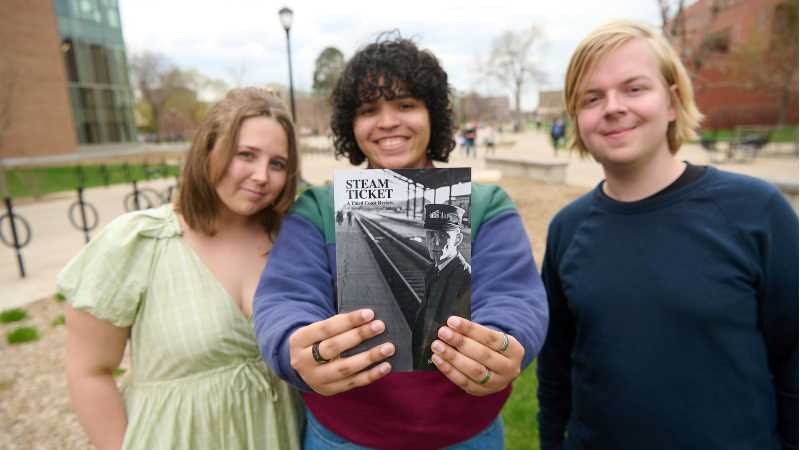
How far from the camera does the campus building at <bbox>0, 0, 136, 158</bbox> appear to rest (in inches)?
1151

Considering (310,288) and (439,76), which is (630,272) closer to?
(439,76)

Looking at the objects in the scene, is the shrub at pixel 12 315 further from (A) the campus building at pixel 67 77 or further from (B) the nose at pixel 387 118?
(A) the campus building at pixel 67 77

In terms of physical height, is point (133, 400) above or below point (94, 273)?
below

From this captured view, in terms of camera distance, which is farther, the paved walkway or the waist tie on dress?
the paved walkway

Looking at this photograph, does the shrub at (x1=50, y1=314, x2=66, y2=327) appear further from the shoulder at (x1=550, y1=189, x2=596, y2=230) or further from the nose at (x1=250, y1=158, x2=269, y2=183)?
the shoulder at (x1=550, y1=189, x2=596, y2=230)

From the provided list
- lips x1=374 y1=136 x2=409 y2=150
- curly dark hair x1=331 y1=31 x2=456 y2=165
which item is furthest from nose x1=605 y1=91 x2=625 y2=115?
lips x1=374 y1=136 x2=409 y2=150

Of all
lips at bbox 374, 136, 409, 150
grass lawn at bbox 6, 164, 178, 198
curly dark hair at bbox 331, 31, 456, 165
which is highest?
curly dark hair at bbox 331, 31, 456, 165

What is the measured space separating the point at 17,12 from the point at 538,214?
33204mm

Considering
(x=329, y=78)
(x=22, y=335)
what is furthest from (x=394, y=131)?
(x=22, y=335)

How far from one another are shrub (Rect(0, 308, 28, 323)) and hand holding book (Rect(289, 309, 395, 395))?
6100 millimetres

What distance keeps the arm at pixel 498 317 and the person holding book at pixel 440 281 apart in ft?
0.12

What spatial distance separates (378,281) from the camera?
113 cm

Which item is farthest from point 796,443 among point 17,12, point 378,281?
point 17,12

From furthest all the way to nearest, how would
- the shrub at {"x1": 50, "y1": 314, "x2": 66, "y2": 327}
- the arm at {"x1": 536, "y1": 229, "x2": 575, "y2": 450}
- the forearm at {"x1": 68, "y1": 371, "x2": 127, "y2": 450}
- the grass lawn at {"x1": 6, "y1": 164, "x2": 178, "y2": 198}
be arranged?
the grass lawn at {"x1": 6, "y1": 164, "x2": 178, "y2": 198} → the shrub at {"x1": 50, "y1": 314, "x2": 66, "y2": 327} → the arm at {"x1": 536, "y1": 229, "x2": 575, "y2": 450} → the forearm at {"x1": 68, "y1": 371, "x2": 127, "y2": 450}
